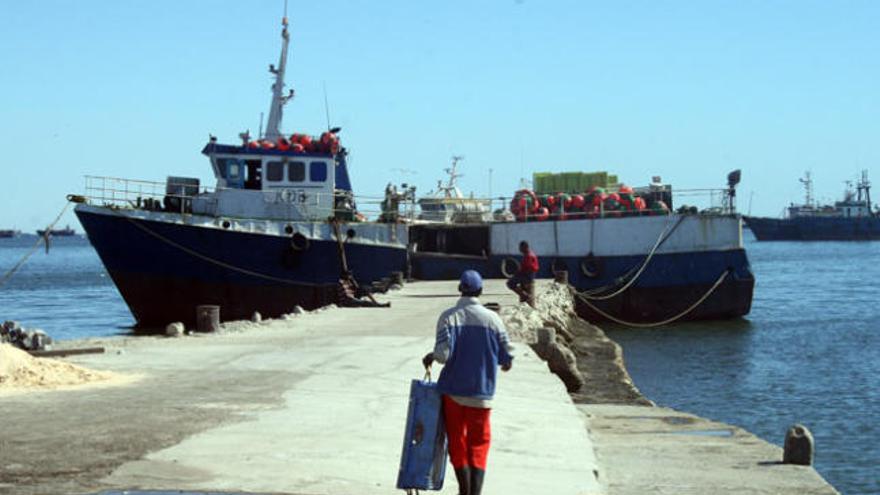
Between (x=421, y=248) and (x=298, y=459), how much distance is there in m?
29.7

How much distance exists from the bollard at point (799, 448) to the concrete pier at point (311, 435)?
0.43 feet

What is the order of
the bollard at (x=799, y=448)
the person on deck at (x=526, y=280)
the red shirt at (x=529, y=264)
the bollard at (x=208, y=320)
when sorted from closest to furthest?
the bollard at (x=799, y=448) → the bollard at (x=208, y=320) → the red shirt at (x=529, y=264) → the person on deck at (x=526, y=280)

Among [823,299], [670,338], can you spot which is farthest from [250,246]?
[823,299]

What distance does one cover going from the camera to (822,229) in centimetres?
16788

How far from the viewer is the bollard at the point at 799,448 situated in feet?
38.9

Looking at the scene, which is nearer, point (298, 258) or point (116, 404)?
point (116, 404)

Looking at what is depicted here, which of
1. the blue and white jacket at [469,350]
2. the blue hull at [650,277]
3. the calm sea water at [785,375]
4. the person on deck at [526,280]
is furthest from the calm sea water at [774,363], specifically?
the blue and white jacket at [469,350]

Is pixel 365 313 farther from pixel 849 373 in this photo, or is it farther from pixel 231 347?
pixel 849 373

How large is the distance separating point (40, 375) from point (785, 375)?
60.9 ft

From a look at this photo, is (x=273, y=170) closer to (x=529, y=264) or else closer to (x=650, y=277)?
(x=650, y=277)

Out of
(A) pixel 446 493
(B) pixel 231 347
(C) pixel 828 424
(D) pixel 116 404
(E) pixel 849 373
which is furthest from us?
(E) pixel 849 373

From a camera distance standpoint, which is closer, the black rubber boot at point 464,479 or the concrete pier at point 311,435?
the black rubber boot at point 464,479

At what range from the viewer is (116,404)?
12062 millimetres

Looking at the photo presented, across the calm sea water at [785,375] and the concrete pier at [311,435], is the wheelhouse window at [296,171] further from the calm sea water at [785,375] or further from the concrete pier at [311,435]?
the concrete pier at [311,435]
